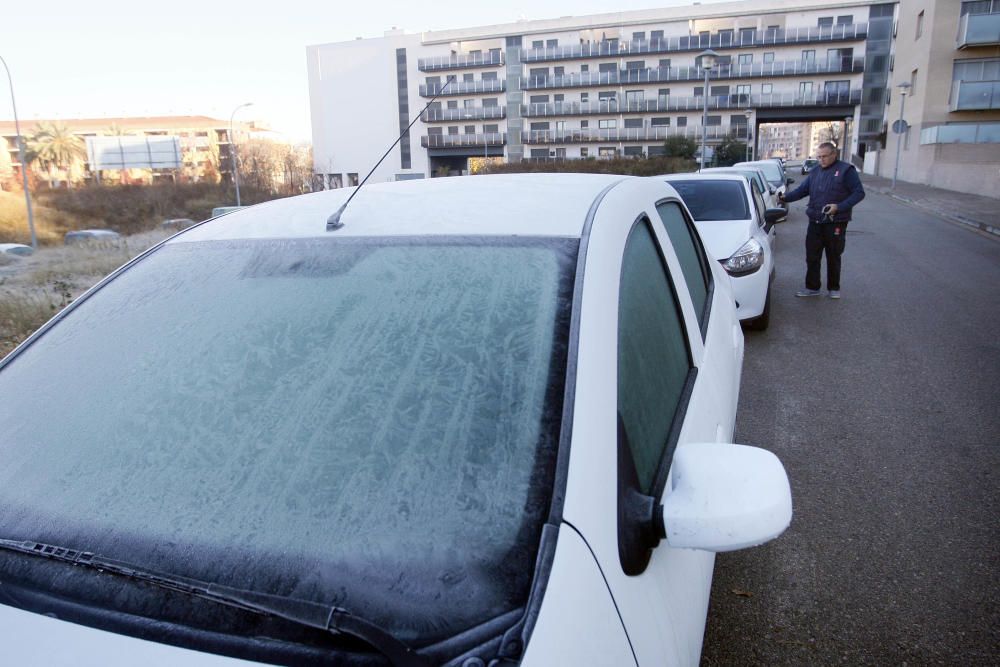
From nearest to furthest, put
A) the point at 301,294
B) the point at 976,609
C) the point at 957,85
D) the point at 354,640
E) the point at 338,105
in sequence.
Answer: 1. the point at 354,640
2. the point at 301,294
3. the point at 976,609
4. the point at 957,85
5. the point at 338,105

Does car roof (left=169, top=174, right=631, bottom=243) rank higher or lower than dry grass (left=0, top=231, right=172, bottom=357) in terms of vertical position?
higher

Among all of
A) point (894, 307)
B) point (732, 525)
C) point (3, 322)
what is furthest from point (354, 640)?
point (3, 322)

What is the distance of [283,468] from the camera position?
138 cm

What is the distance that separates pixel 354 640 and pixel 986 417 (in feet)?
16.3

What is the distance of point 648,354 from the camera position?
5.94 ft

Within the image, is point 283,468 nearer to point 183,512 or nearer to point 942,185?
point 183,512

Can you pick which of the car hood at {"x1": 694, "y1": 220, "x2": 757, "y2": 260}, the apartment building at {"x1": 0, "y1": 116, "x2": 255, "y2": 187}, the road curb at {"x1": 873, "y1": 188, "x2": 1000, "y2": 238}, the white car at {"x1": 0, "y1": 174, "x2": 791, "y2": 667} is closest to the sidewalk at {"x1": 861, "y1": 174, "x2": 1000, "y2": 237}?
the road curb at {"x1": 873, "y1": 188, "x2": 1000, "y2": 238}

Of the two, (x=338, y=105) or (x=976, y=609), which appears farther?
(x=338, y=105)

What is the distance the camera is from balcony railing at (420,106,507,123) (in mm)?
71375

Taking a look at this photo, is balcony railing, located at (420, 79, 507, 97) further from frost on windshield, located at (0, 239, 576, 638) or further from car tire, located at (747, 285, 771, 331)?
frost on windshield, located at (0, 239, 576, 638)

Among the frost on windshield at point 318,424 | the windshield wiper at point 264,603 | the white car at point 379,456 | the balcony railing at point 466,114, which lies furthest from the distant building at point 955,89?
the balcony railing at point 466,114

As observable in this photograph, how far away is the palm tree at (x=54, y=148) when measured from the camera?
76.2 m

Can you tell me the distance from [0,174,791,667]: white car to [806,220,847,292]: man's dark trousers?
731 cm

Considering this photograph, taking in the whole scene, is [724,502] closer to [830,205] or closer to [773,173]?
[830,205]
